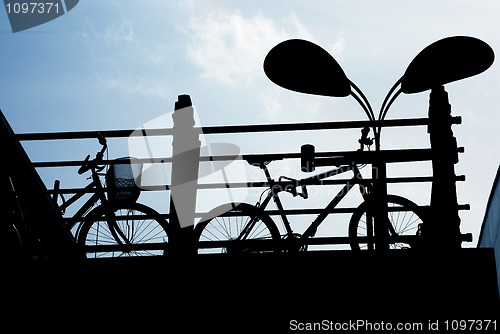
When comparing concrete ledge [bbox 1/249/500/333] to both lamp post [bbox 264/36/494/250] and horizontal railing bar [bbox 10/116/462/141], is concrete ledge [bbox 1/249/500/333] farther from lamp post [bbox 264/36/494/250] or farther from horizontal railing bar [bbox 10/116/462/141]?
horizontal railing bar [bbox 10/116/462/141]

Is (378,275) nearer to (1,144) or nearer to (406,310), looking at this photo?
(406,310)

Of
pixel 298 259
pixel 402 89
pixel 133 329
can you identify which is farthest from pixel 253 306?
pixel 402 89

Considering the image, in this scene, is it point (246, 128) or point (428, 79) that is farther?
point (246, 128)

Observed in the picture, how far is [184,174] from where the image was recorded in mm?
4332

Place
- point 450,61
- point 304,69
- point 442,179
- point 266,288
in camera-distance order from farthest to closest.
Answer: point 442,179 → point 304,69 → point 450,61 → point 266,288

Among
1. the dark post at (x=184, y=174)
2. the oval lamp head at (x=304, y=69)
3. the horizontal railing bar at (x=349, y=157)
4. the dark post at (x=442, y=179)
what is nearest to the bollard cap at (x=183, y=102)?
the dark post at (x=184, y=174)

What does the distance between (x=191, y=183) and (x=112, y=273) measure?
110cm

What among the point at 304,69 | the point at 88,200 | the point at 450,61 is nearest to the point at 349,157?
the point at 304,69

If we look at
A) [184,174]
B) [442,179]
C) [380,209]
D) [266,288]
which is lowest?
[266,288]

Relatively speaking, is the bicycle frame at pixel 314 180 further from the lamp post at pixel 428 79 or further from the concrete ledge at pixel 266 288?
the concrete ledge at pixel 266 288

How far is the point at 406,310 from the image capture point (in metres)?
3.27

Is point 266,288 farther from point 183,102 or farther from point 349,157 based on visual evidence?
point 183,102

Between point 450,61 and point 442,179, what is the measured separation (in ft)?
2.70

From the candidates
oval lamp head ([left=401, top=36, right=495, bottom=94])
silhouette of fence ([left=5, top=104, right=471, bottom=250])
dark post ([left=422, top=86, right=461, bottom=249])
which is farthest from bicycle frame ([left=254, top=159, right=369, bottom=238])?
oval lamp head ([left=401, top=36, right=495, bottom=94])
